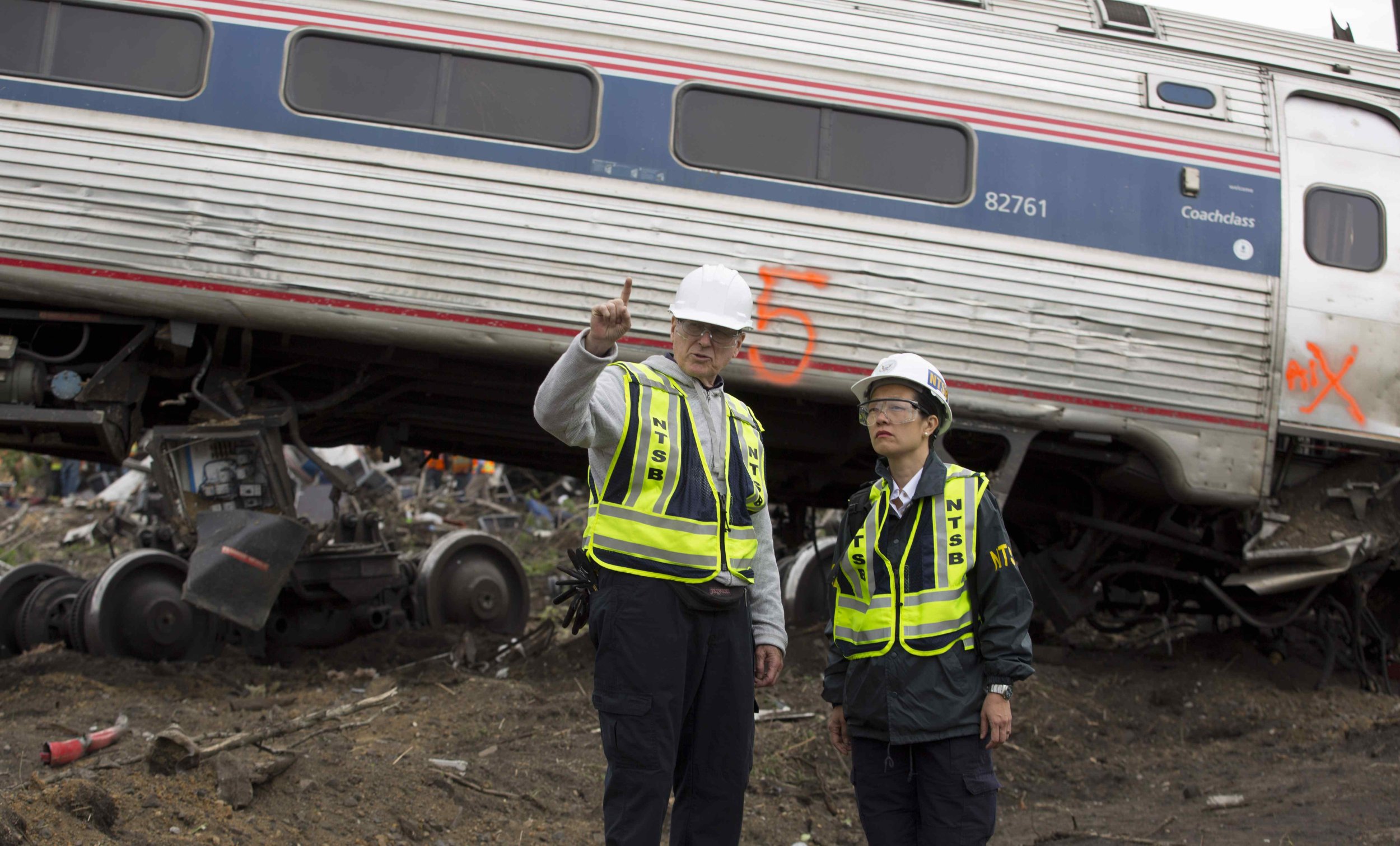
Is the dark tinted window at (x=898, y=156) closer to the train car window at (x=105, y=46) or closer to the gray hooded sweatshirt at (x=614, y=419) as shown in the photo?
the gray hooded sweatshirt at (x=614, y=419)

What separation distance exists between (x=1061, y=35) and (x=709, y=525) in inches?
191

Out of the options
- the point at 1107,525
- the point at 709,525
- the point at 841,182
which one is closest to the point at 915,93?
the point at 841,182

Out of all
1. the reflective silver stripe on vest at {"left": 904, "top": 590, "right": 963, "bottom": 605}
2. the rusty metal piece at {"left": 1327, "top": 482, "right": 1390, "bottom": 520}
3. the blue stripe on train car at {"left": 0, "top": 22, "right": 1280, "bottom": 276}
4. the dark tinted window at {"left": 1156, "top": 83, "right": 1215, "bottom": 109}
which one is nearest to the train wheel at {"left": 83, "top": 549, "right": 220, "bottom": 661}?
the blue stripe on train car at {"left": 0, "top": 22, "right": 1280, "bottom": 276}

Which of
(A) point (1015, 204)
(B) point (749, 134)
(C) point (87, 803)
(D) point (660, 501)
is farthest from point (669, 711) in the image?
(A) point (1015, 204)

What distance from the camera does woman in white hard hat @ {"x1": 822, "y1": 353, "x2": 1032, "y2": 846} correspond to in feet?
9.50

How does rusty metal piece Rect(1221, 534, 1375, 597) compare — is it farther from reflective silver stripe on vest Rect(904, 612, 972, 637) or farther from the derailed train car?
reflective silver stripe on vest Rect(904, 612, 972, 637)

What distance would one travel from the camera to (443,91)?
5.75m

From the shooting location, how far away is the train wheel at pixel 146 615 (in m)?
6.10

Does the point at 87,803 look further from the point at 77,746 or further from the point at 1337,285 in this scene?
the point at 1337,285

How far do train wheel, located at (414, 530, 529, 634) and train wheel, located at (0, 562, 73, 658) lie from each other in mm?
2279

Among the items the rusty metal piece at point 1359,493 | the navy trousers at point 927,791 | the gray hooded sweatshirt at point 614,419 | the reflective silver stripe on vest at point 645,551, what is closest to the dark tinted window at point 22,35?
the gray hooded sweatshirt at point 614,419

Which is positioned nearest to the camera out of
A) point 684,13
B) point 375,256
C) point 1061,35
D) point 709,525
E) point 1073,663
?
point 709,525

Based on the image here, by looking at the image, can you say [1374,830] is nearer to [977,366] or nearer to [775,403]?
[977,366]

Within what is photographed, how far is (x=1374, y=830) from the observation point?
417 cm
